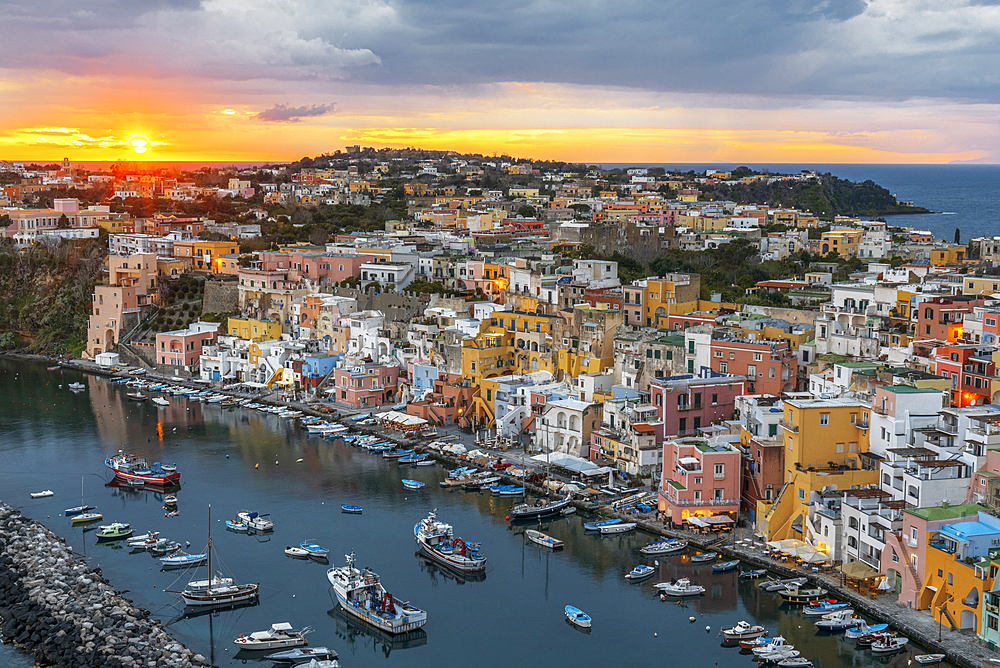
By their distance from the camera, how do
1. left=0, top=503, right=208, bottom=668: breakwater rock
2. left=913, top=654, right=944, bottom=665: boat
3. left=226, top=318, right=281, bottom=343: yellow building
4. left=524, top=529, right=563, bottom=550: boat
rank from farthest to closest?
1. left=226, top=318, right=281, bottom=343: yellow building
2. left=524, top=529, right=563, bottom=550: boat
3. left=0, top=503, right=208, bottom=668: breakwater rock
4. left=913, top=654, right=944, bottom=665: boat

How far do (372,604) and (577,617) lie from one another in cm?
297

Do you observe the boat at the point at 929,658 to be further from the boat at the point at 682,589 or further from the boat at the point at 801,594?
the boat at the point at 682,589

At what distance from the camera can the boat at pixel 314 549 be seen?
56.4 feet

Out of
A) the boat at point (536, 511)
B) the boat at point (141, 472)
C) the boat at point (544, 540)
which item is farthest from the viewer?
the boat at point (141, 472)

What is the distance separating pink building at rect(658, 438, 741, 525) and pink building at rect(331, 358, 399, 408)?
Answer: 11.7 meters

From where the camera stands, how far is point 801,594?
14.9 metres

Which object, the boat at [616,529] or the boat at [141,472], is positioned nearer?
the boat at [616,529]

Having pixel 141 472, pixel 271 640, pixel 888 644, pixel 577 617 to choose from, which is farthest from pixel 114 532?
pixel 888 644

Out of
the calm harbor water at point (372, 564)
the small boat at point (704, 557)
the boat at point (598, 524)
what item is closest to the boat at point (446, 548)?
the calm harbor water at point (372, 564)

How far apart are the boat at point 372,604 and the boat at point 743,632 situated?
4265 millimetres

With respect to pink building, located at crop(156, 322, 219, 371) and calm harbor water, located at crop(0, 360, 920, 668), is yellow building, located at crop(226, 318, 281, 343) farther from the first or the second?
calm harbor water, located at crop(0, 360, 920, 668)

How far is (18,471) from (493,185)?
42513mm

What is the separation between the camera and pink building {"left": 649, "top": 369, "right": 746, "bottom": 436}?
66.7 ft

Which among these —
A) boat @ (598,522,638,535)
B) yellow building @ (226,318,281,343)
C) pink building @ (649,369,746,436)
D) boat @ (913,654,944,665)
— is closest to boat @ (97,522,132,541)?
boat @ (598,522,638,535)
